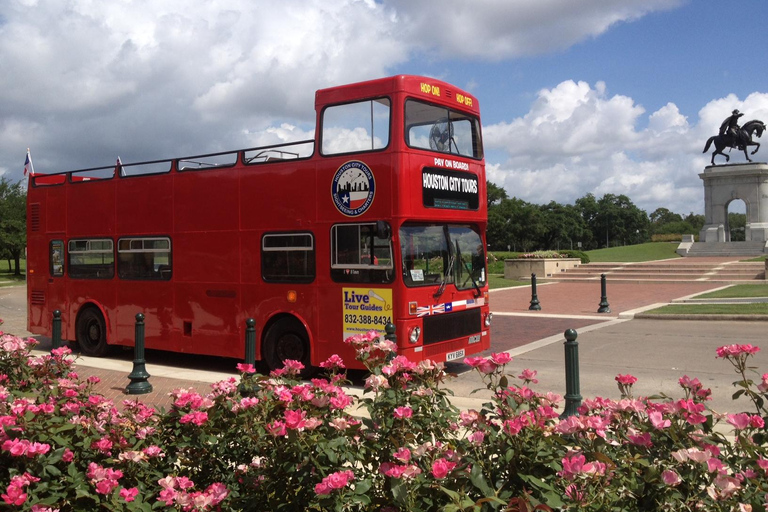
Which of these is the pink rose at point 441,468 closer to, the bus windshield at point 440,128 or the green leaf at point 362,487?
the green leaf at point 362,487

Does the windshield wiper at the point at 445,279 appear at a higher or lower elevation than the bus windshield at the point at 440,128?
lower

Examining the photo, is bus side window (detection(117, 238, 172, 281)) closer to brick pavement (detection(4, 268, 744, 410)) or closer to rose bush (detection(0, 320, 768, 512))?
brick pavement (detection(4, 268, 744, 410))

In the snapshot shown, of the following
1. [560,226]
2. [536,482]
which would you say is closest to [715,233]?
[536,482]

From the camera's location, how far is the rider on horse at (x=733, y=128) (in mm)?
47875

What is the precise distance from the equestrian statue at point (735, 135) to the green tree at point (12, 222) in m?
49.4

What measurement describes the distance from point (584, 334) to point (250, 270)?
307 inches

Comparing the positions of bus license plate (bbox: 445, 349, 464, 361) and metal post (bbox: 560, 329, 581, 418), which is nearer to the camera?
metal post (bbox: 560, 329, 581, 418)

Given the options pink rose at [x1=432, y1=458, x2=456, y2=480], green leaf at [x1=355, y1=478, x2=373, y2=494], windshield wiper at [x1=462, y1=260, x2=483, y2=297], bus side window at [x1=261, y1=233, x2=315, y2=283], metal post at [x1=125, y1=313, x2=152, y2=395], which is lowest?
metal post at [x1=125, y1=313, x2=152, y2=395]

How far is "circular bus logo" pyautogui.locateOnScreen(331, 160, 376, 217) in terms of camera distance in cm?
969

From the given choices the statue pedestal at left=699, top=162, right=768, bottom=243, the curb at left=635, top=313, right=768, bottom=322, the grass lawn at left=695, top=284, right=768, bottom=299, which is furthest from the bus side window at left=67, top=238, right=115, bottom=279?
the statue pedestal at left=699, top=162, right=768, bottom=243

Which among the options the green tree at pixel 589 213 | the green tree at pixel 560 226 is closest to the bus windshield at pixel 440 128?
the green tree at pixel 560 226

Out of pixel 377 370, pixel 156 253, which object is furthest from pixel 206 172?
pixel 377 370

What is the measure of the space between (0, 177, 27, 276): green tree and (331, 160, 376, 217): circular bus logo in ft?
147

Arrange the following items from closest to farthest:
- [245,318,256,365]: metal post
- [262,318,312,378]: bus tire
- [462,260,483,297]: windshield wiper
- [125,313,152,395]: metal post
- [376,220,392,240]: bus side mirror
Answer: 1. [245,318,256,365]: metal post
2. [376,220,392,240]: bus side mirror
3. [125,313,152,395]: metal post
4. [262,318,312,378]: bus tire
5. [462,260,483,297]: windshield wiper
